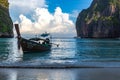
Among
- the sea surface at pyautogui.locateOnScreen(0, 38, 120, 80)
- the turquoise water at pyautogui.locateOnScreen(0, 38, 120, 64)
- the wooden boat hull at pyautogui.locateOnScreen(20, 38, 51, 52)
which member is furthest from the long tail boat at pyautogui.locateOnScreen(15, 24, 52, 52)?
the sea surface at pyautogui.locateOnScreen(0, 38, 120, 80)

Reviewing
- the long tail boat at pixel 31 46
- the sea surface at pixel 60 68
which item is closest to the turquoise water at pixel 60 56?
the sea surface at pixel 60 68

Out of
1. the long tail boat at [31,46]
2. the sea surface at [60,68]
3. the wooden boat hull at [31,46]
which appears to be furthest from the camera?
the wooden boat hull at [31,46]

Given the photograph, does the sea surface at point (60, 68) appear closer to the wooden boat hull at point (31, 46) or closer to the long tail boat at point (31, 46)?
the long tail boat at point (31, 46)

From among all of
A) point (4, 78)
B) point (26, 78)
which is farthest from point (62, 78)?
point (4, 78)

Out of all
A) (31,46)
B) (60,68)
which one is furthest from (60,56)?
(60,68)

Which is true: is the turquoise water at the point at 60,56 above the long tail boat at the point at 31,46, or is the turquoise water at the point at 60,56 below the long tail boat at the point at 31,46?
below

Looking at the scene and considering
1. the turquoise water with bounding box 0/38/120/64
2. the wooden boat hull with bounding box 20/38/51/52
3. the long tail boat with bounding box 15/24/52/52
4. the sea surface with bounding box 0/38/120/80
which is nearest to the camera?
the sea surface with bounding box 0/38/120/80

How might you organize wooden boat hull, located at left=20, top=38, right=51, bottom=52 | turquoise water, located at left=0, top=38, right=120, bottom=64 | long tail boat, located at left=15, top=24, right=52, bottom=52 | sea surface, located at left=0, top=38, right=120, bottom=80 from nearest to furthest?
sea surface, located at left=0, top=38, right=120, bottom=80 → turquoise water, located at left=0, top=38, right=120, bottom=64 → long tail boat, located at left=15, top=24, right=52, bottom=52 → wooden boat hull, located at left=20, top=38, right=51, bottom=52

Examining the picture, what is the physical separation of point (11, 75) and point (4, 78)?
5.48 ft

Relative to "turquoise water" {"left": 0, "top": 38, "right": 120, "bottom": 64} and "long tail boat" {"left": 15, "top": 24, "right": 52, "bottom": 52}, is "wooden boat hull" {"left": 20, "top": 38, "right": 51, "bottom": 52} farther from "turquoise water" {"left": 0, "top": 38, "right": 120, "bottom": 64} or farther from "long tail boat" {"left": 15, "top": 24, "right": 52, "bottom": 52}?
"turquoise water" {"left": 0, "top": 38, "right": 120, "bottom": 64}

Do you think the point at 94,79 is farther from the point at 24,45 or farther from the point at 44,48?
the point at 44,48

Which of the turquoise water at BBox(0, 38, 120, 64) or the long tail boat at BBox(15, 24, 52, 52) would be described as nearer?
the turquoise water at BBox(0, 38, 120, 64)

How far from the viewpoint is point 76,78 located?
2228 cm

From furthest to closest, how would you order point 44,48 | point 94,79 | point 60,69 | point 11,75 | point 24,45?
point 44,48 → point 24,45 → point 60,69 → point 11,75 → point 94,79
